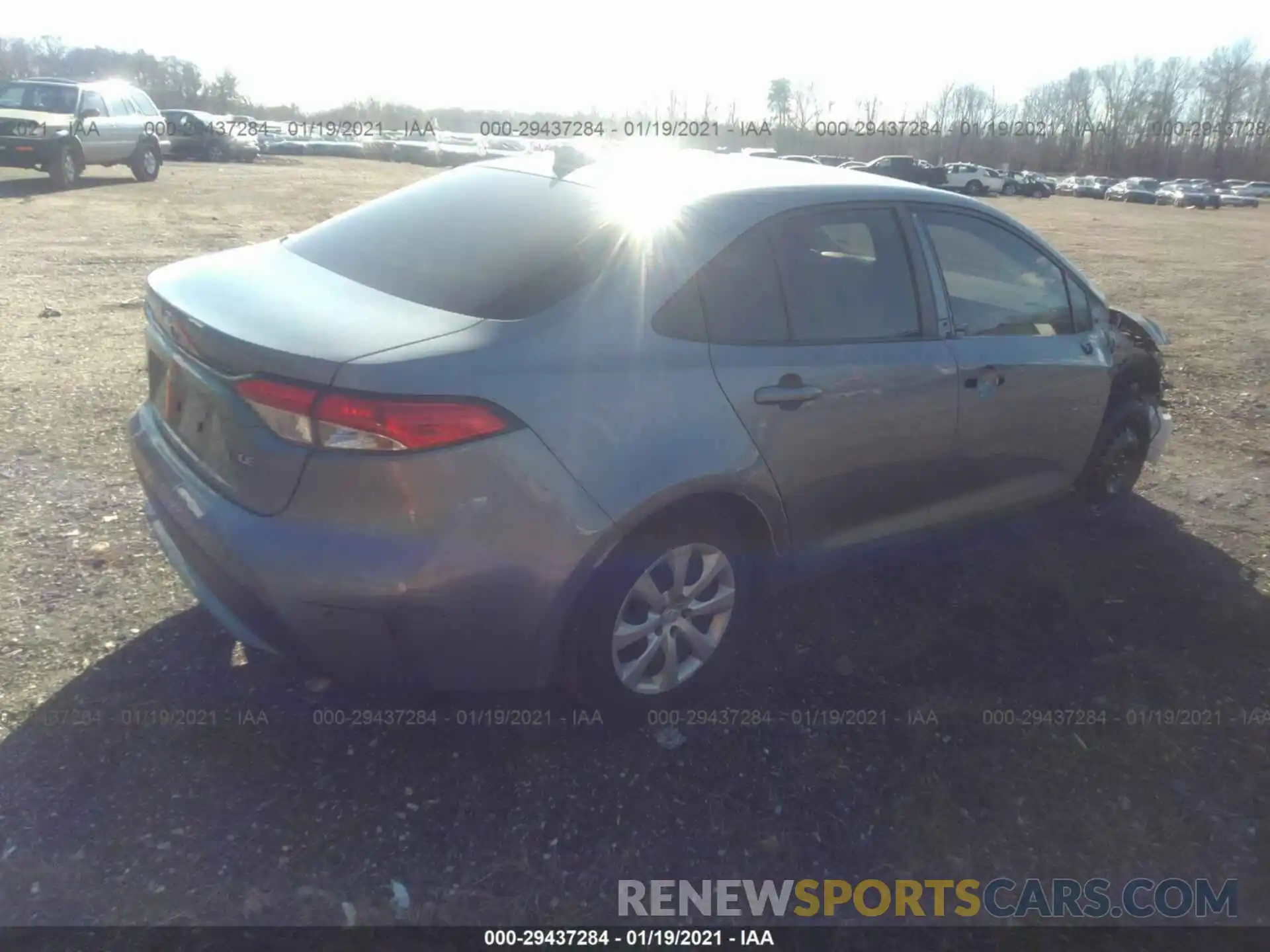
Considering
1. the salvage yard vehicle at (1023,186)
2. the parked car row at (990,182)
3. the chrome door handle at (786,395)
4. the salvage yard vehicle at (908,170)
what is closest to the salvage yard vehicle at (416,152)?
the salvage yard vehicle at (908,170)

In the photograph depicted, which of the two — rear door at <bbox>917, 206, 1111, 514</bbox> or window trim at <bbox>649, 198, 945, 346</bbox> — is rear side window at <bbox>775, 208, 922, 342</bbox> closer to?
window trim at <bbox>649, 198, 945, 346</bbox>

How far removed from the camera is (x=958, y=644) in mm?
3787

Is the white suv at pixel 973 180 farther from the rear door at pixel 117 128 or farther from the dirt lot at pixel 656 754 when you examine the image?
the dirt lot at pixel 656 754

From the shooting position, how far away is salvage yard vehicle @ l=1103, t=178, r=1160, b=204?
5350cm

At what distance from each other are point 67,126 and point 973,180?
40.3 meters

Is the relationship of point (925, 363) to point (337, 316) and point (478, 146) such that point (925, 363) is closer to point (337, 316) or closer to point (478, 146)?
point (337, 316)

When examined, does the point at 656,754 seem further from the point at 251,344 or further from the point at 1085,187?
the point at 1085,187

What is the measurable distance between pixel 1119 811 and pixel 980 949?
76 cm

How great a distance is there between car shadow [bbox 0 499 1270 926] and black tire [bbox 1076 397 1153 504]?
3.80 ft

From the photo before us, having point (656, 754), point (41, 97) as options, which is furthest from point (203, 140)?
point (656, 754)

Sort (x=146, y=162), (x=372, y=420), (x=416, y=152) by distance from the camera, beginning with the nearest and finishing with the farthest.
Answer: (x=372, y=420)
(x=146, y=162)
(x=416, y=152)

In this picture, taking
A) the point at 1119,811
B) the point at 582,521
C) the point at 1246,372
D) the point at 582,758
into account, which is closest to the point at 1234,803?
the point at 1119,811

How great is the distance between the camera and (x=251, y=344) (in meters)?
2.61

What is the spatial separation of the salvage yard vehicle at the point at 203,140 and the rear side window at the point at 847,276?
3334 cm
